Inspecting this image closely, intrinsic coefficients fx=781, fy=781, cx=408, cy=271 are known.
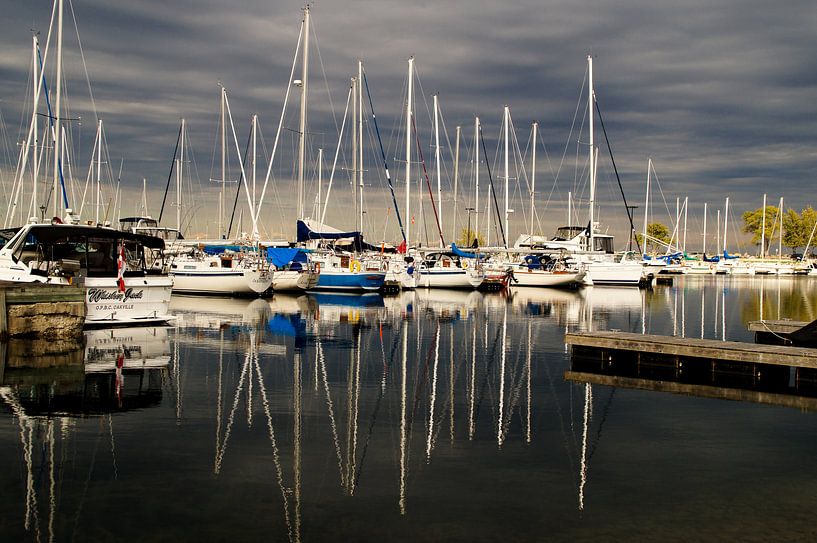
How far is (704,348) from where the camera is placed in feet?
59.7

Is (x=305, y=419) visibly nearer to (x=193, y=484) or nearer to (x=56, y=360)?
(x=193, y=484)

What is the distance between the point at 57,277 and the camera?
25.3 m

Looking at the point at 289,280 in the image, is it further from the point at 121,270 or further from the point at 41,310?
the point at 41,310

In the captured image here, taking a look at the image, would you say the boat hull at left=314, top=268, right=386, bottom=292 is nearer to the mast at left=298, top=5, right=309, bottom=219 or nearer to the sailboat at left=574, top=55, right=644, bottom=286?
the mast at left=298, top=5, right=309, bottom=219

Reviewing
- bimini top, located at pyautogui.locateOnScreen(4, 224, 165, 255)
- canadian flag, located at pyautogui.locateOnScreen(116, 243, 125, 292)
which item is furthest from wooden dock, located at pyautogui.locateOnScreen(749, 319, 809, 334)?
bimini top, located at pyautogui.locateOnScreen(4, 224, 165, 255)

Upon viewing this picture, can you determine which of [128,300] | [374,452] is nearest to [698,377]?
[374,452]

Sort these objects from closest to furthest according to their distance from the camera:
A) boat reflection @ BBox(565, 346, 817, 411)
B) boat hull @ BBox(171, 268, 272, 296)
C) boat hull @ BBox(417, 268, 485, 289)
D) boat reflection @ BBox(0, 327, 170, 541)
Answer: boat reflection @ BBox(0, 327, 170, 541) < boat reflection @ BBox(565, 346, 817, 411) < boat hull @ BBox(171, 268, 272, 296) < boat hull @ BBox(417, 268, 485, 289)

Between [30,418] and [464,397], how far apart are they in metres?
7.99

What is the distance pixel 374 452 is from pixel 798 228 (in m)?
172

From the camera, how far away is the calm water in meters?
8.55

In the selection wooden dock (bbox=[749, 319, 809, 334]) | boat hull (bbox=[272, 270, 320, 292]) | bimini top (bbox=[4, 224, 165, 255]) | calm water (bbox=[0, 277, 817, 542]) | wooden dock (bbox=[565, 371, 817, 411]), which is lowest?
calm water (bbox=[0, 277, 817, 542])

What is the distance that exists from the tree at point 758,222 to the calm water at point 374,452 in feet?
518

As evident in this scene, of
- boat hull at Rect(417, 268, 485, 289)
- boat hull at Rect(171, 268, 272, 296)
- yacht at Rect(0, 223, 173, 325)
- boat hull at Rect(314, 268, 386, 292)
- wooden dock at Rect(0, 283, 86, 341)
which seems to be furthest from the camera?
boat hull at Rect(417, 268, 485, 289)

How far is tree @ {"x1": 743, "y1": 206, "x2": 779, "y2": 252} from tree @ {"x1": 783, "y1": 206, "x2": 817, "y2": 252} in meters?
3.47
